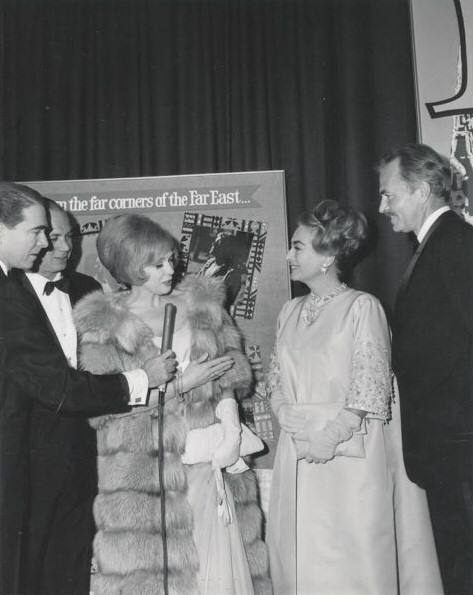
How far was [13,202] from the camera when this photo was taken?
2146 millimetres

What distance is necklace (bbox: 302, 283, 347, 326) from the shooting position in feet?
8.22

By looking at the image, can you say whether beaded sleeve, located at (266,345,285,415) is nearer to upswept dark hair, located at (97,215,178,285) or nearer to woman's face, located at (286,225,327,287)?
woman's face, located at (286,225,327,287)

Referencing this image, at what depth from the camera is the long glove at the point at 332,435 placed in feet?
7.43

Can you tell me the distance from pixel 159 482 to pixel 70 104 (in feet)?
7.78

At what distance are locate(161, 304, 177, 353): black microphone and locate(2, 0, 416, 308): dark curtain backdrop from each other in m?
1.40

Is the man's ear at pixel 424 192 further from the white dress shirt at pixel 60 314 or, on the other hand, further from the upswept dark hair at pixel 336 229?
the white dress shirt at pixel 60 314

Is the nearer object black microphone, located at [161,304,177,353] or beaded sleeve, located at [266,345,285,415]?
black microphone, located at [161,304,177,353]

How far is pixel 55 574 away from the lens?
2.37 metres

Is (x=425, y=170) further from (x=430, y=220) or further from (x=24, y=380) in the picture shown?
(x=24, y=380)

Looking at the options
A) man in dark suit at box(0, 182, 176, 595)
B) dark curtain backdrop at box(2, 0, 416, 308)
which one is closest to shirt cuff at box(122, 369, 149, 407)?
man in dark suit at box(0, 182, 176, 595)

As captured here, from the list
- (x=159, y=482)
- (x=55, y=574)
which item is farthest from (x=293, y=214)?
(x=55, y=574)

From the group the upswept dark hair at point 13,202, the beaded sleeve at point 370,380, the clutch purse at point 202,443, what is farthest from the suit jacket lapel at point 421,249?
the upswept dark hair at point 13,202

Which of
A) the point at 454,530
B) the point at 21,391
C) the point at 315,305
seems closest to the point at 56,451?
the point at 21,391

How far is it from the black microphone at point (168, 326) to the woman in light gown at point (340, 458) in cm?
56
